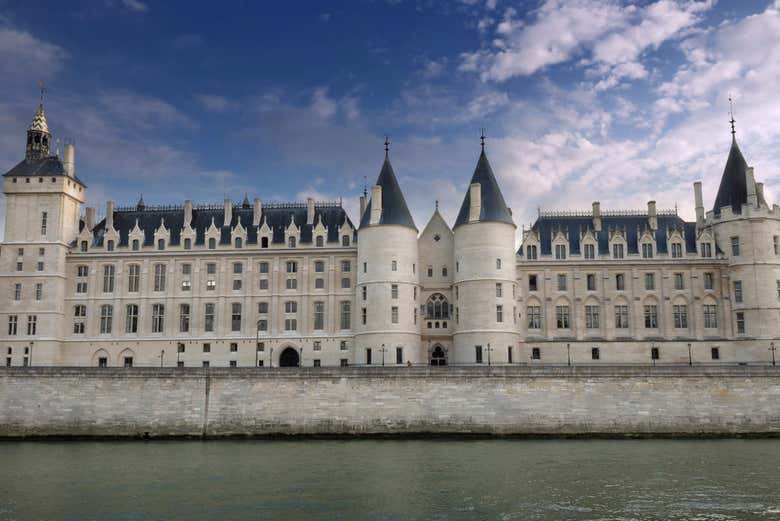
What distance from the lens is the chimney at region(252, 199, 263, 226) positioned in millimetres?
70375

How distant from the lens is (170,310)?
67.3 m

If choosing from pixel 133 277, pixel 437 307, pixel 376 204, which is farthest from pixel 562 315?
pixel 133 277

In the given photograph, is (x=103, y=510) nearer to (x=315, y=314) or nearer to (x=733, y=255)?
(x=315, y=314)

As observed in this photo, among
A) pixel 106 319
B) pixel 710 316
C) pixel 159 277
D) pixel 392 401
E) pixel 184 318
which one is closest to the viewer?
pixel 392 401

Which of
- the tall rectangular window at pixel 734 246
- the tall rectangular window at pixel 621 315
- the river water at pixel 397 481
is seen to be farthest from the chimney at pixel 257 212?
the tall rectangular window at pixel 734 246

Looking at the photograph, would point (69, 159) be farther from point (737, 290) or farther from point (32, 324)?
point (737, 290)

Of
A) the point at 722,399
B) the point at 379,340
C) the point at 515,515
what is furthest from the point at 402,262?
the point at 515,515

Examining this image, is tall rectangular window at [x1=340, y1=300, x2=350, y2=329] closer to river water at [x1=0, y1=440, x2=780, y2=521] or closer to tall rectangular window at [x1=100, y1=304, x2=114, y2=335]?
river water at [x1=0, y1=440, x2=780, y2=521]

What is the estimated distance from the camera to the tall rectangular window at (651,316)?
66375mm

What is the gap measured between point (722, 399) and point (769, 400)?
3014 mm

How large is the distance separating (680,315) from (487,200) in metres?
19.9

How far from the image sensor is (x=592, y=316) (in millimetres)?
67125

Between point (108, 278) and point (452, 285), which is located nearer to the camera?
point (452, 285)

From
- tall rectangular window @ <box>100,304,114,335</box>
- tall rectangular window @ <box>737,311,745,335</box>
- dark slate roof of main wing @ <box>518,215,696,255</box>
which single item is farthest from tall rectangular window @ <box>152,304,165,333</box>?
tall rectangular window @ <box>737,311,745,335</box>
